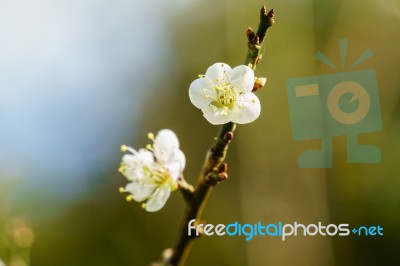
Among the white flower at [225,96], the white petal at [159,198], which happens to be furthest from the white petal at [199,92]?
the white petal at [159,198]

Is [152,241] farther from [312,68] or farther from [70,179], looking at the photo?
[312,68]

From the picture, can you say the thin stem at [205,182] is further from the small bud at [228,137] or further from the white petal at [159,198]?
the white petal at [159,198]

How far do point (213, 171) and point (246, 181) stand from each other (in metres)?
1.92

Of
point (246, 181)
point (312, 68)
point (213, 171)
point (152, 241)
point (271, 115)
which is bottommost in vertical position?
point (152, 241)

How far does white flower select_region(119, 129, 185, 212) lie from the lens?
0.82 meters

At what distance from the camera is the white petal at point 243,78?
0.67 m

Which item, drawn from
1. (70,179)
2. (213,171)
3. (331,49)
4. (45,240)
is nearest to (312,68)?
(331,49)

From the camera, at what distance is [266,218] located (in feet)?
7.70

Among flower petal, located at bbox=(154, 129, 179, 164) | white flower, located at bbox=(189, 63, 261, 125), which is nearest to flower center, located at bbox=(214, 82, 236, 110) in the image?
white flower, located at bbox=(189, 63, 261, 125)

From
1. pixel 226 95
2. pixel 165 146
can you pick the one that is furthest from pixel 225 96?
pixel 165 146

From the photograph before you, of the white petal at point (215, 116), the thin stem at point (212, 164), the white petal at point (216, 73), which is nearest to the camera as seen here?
the thin stem at point (212, 164)

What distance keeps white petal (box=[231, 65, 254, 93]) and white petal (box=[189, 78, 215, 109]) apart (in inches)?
2.3

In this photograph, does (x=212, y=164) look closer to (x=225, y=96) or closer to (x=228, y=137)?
(x=228, y=137)

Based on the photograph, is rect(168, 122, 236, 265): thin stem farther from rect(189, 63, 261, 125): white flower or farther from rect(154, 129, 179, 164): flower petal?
rect(154, 129, 179, 164): flower petal
